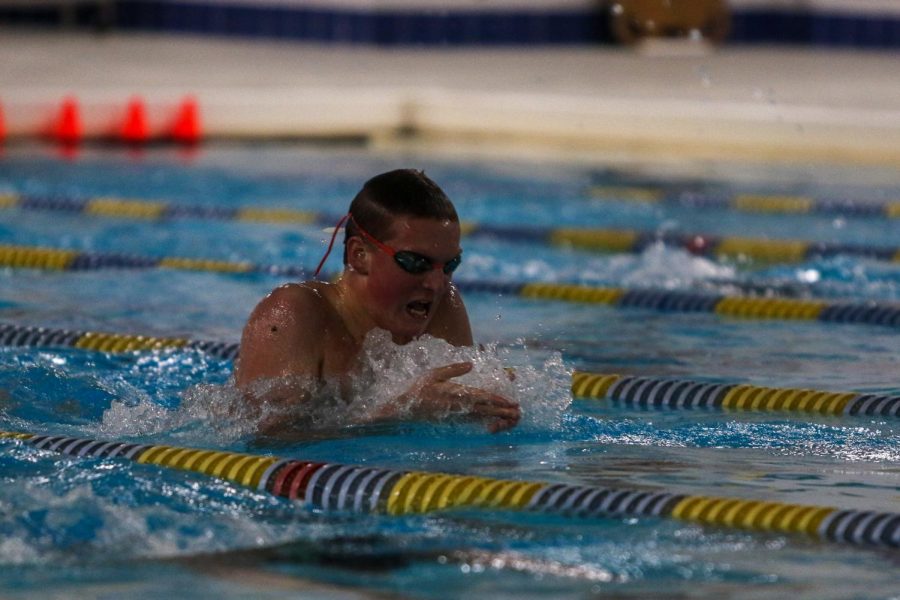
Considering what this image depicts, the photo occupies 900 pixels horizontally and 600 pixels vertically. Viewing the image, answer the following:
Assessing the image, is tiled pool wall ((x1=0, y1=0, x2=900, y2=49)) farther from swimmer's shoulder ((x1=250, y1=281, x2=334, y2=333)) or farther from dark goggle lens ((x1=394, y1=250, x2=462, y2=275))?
dark goggle lens ((x1=394, y1=250, x2=462, y2=275))

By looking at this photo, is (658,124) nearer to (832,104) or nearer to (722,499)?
(832,104)

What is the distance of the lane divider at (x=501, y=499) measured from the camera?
288 centimetres

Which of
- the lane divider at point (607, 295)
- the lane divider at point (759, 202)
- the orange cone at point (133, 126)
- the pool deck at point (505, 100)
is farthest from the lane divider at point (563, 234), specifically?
the orange cone at point (133, 126)

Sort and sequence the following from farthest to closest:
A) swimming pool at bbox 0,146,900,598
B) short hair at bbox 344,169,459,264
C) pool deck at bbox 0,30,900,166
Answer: pool deck at bbox 0,30,900,166
short hair at bbox 344,169,459,264
swimming pool at bbox 0,146,900,598

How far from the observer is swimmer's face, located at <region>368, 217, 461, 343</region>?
3279mm

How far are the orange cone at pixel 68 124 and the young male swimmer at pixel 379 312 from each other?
686cm

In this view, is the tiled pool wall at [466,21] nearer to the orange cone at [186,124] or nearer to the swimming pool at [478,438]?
the orange cone at [186,124]

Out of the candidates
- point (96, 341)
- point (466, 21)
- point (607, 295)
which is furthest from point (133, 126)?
point (96, 341)

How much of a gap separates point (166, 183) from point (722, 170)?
10.7 ft

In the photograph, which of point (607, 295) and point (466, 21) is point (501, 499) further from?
point (466, 21)

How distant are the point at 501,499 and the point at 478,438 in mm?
566

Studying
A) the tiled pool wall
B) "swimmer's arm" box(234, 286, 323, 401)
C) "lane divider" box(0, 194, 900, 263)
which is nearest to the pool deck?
the tiled pool wall

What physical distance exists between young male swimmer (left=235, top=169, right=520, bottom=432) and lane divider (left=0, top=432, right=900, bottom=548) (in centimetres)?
16

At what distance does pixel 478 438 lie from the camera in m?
3.61
